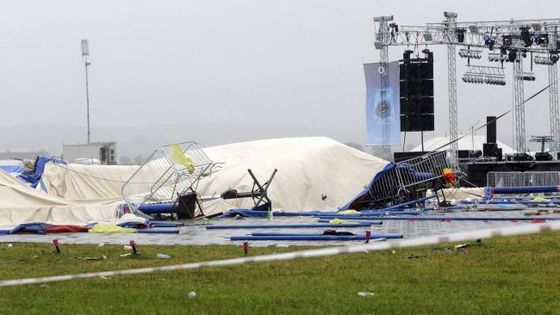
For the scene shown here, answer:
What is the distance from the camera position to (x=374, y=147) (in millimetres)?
36625

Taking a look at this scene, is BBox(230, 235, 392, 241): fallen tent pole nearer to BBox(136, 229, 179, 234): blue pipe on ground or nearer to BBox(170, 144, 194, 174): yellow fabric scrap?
BBox(136, 229, 179, 234): blue pipe on ground

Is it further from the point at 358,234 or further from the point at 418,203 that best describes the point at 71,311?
the point at 418,203

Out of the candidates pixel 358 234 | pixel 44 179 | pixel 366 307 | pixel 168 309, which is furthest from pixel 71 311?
pixel 44 179

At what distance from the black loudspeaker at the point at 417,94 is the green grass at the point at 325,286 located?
23.1 metres

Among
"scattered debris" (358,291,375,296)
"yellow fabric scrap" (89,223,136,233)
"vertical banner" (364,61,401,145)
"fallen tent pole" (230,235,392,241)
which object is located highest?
"vertical banner" (364,61,401,145)

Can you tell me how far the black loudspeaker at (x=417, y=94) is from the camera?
33.2 meters

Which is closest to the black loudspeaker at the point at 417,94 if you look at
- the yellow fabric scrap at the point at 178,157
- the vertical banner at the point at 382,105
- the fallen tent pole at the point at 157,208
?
the vertical banner at the point at 382,105

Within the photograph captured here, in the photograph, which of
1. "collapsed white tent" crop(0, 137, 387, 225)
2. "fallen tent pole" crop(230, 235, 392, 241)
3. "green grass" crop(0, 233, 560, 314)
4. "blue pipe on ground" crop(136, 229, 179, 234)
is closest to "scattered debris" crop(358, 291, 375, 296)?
"green grass" crop(0, 233, 560, 314)

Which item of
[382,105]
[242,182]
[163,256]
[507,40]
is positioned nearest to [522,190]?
[242,182]

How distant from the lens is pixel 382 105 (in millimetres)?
35375

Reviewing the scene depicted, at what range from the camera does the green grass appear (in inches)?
264

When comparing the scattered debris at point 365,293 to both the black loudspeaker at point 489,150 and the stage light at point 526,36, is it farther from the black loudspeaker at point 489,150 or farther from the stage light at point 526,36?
the stage light at point 526,36

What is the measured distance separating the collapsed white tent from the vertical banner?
27.2 ft

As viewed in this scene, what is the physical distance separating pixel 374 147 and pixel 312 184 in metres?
12.8
